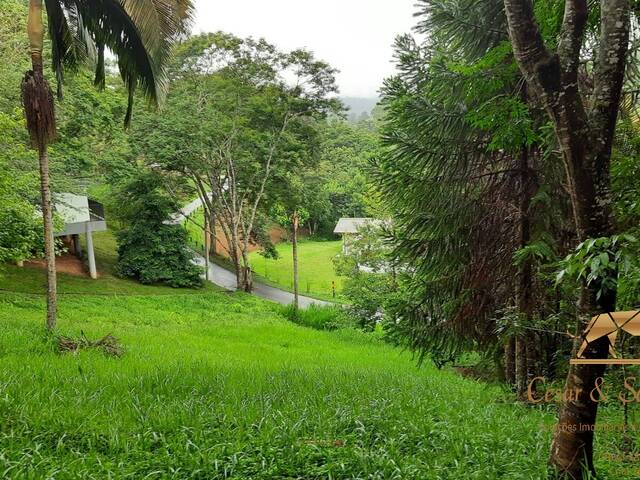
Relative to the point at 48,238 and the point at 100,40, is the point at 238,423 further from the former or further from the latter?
the point at 100,40

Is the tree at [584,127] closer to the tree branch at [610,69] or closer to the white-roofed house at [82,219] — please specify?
the tree branch at [610,69]

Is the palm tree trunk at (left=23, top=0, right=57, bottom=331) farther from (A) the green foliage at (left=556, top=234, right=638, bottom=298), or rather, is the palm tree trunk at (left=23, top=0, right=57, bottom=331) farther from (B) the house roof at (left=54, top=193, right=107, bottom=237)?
(B) the house roof at (left=54, top=193, right=107, bottom=237)

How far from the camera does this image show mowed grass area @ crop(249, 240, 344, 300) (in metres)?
34.1

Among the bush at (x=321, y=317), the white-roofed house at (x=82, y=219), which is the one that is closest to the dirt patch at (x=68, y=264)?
the white-roofed house at (x=82, y=219)

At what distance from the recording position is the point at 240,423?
399 cm

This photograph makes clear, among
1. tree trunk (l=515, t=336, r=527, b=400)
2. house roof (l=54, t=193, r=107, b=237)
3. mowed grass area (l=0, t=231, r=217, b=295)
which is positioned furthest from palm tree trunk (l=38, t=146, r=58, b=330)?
house roof (l=54, t=193, r=107, b=237)

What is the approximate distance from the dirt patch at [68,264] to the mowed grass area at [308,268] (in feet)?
42.3

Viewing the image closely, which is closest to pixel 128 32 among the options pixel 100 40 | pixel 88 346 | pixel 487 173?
pixel 100 40

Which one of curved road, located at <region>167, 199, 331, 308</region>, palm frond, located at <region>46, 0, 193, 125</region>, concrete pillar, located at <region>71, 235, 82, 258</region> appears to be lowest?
curved road, located at <region>167, 199, 331, 308</region>

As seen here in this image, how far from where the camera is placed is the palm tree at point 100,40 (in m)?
7.27

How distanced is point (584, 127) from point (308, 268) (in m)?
37.3

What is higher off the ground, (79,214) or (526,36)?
(526,36)

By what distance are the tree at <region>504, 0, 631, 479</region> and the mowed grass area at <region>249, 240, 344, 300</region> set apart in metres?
26.9

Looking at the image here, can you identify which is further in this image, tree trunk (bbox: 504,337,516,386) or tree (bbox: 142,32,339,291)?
tree (bbox: 142,32,339,291)
